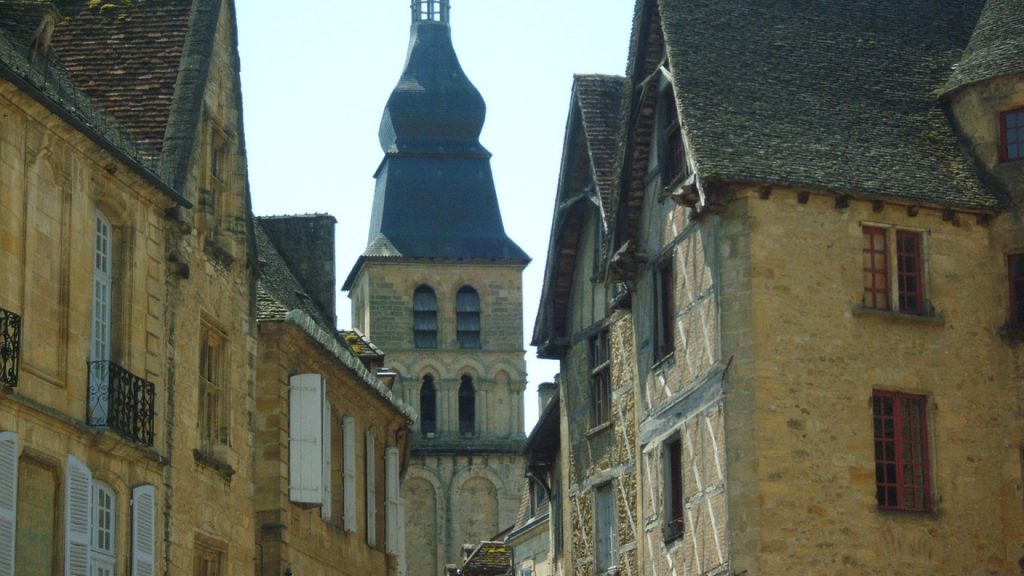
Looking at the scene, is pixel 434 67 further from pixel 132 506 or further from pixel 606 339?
pixel 132 506

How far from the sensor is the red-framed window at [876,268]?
25.6m

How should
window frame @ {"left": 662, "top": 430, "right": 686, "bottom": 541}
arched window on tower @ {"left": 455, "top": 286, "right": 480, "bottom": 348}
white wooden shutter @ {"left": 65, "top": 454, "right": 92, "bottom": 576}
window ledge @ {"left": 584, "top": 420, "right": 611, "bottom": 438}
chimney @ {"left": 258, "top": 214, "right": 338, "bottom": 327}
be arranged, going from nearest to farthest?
white wooden shutter @ {"left": 65, "top": 454, "right": 92, "bottom": 576}
window frame @ {"left": 662, "top": 430, "right": 686, "bottom": 541}
window ledge @ {"left": 584, "top": 420, "right": 611, "bottom": 438}
chimney @ {"left": 258, "top": 214, "right": 338, "bottom": 327}
arched window on tower @ {"left": 455, "top": 286, "right": 480, "bottom": 348}

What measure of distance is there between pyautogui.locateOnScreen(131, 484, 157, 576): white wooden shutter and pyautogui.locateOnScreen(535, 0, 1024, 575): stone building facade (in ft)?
21.8

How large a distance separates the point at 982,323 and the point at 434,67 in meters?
58.9

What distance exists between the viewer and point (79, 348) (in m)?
20.0

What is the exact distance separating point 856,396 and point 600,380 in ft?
23.2

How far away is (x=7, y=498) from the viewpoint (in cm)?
→ 1780

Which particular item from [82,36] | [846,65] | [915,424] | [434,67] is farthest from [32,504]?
[434,67]

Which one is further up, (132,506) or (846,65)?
(846,65)

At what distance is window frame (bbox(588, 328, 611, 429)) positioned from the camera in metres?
31.1

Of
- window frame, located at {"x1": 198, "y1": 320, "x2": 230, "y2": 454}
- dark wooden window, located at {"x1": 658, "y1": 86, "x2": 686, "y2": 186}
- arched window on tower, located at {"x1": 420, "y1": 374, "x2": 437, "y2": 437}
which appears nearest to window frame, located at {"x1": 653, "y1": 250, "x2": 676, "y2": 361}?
dark wooden window, located at {"x1": 658, "y1": 86, "x2": 686, "y2": 186}

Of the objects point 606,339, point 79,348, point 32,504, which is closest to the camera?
point 32,504

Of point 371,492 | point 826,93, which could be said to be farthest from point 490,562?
point 826,93

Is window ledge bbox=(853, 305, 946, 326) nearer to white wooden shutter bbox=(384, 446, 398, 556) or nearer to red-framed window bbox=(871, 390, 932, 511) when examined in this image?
red-framed window bbox=(871, 390, 932, 511)
